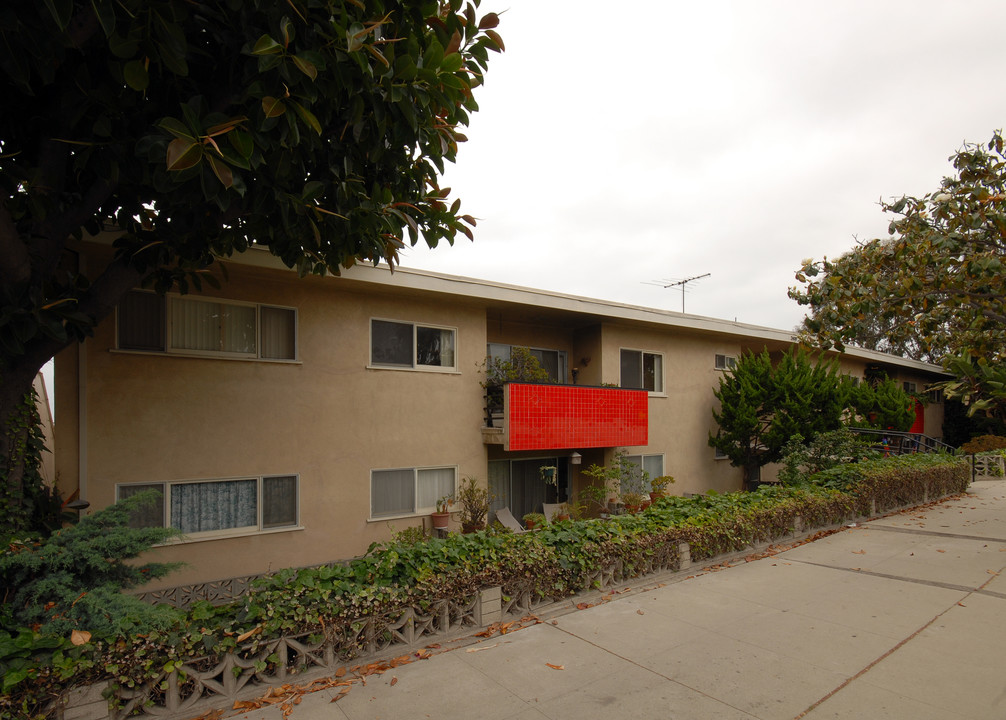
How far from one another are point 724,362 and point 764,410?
191cm

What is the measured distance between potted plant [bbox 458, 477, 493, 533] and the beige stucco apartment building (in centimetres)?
37

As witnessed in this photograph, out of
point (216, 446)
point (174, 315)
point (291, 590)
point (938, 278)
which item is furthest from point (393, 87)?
point (938, 278)

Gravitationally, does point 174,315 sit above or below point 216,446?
above

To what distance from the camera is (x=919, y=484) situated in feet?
48.8

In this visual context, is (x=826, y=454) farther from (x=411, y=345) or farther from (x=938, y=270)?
(x=411, y=345)

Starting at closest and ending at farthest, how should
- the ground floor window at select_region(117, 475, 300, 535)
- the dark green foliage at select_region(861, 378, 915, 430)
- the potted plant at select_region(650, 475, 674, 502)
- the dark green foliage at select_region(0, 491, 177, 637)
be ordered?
the dark green foliage at select_region(0, 491, 177, 637), the ground floor window at select_region(117, 475, 300, 535), the potted plant at select_region(650, 475, 674, 502), the dark green foliage at select_region(861, 378, 915, 430)

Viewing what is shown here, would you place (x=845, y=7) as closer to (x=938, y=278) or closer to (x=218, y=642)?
(x=938, y=278)

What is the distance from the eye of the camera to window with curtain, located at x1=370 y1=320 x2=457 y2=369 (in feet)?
35.8

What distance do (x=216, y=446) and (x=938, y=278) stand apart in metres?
12.7

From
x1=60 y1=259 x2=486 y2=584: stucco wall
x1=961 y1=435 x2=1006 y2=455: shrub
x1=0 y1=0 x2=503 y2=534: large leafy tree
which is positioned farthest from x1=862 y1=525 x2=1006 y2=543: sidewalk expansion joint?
x1=961 y1=435 x2=1006 y2=455: shrub

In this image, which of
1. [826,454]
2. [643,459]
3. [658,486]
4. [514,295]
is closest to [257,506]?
[514,295]

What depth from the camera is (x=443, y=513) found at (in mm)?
11102

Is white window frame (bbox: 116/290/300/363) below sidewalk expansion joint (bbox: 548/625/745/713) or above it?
above

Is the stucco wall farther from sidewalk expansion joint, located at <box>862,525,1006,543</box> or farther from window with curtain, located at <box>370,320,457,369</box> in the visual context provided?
sidewalk expansion joint, located at <box>862,525,1006,543</box>
